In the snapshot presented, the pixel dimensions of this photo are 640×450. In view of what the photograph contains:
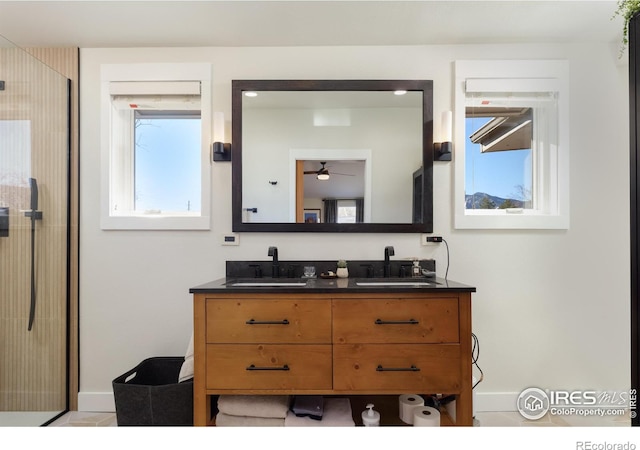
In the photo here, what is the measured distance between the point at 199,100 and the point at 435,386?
2215 millimetres

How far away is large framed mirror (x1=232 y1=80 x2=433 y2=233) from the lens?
2.08 meters

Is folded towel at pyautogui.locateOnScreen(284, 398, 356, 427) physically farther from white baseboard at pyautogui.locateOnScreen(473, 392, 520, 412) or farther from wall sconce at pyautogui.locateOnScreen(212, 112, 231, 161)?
wall sconce at pyautogui.locateOnScreen(212, 112, 231, 161)

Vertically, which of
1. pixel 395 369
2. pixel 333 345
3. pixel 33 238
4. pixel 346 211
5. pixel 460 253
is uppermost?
pixel 346 211

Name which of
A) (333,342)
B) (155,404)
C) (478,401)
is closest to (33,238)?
(155,404)

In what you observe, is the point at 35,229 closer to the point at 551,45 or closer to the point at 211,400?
the point at 211,400

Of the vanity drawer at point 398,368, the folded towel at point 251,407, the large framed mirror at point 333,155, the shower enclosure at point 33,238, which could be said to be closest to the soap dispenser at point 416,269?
the large framed mirror at point 333,155

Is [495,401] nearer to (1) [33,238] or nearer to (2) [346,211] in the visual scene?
(2) [346,211]

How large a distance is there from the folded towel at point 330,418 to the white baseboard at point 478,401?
940mm

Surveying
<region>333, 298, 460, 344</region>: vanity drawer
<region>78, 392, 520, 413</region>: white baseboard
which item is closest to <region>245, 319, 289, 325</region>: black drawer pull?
<region>333, 298, 460, 344</region>: vanity drawer

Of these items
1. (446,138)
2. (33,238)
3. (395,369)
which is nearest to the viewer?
(395,369)

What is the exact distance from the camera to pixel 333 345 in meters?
1.52

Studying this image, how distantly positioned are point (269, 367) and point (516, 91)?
2.28 meters

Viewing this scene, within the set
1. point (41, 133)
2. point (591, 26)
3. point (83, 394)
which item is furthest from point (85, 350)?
point (591, 26)

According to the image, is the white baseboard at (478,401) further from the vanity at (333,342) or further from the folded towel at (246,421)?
the folded towel at (246,421)
